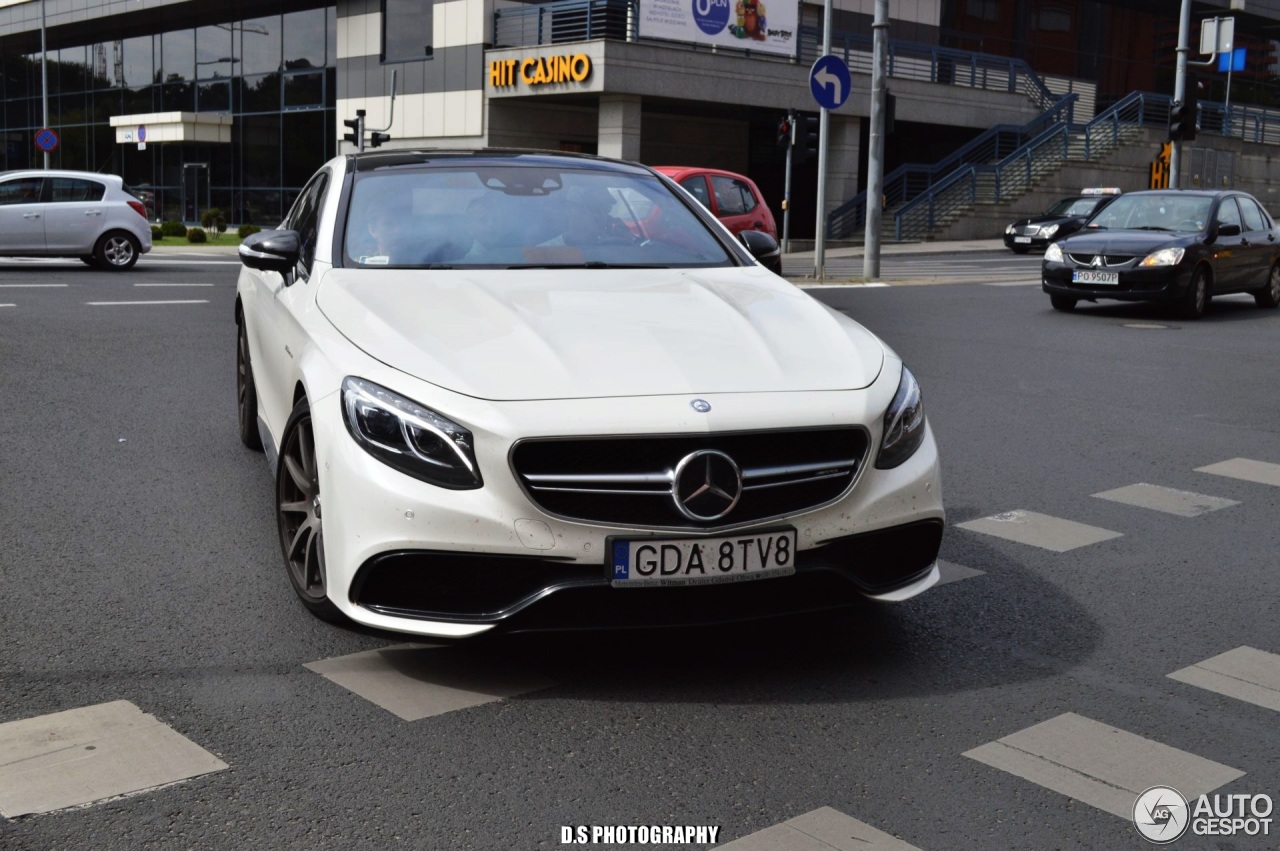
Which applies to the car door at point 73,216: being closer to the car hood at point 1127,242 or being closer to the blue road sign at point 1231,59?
the car hood at point 1127,242

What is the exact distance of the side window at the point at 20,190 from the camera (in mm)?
21078

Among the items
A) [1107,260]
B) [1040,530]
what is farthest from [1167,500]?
[1107,260]

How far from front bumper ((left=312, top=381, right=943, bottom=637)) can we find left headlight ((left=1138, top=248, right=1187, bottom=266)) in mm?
12862

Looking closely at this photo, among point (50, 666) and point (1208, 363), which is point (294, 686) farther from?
point (1208, 363)

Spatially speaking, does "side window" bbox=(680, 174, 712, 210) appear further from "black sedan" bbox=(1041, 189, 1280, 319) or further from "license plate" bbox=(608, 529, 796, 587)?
"license plate" bbox=(608, 529, 796, 587)

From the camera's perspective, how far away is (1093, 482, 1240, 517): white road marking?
6.43 m

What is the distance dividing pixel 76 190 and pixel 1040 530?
1891cm

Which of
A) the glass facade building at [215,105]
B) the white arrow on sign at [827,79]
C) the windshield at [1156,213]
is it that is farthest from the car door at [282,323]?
the glass facade building at [215,105]

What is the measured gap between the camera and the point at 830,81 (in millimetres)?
20406

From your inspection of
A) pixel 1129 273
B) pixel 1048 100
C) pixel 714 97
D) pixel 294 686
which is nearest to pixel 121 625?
pixel 294 686

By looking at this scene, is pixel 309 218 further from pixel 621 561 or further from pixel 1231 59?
pixel 1231 59

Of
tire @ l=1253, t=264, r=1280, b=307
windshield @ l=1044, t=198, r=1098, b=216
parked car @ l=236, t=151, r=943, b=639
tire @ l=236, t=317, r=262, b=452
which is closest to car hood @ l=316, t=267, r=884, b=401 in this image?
parked car @ l=236, t=151, r=943, b=639

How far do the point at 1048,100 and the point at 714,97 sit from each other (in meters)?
14.6

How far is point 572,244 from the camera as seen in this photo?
5.29m
